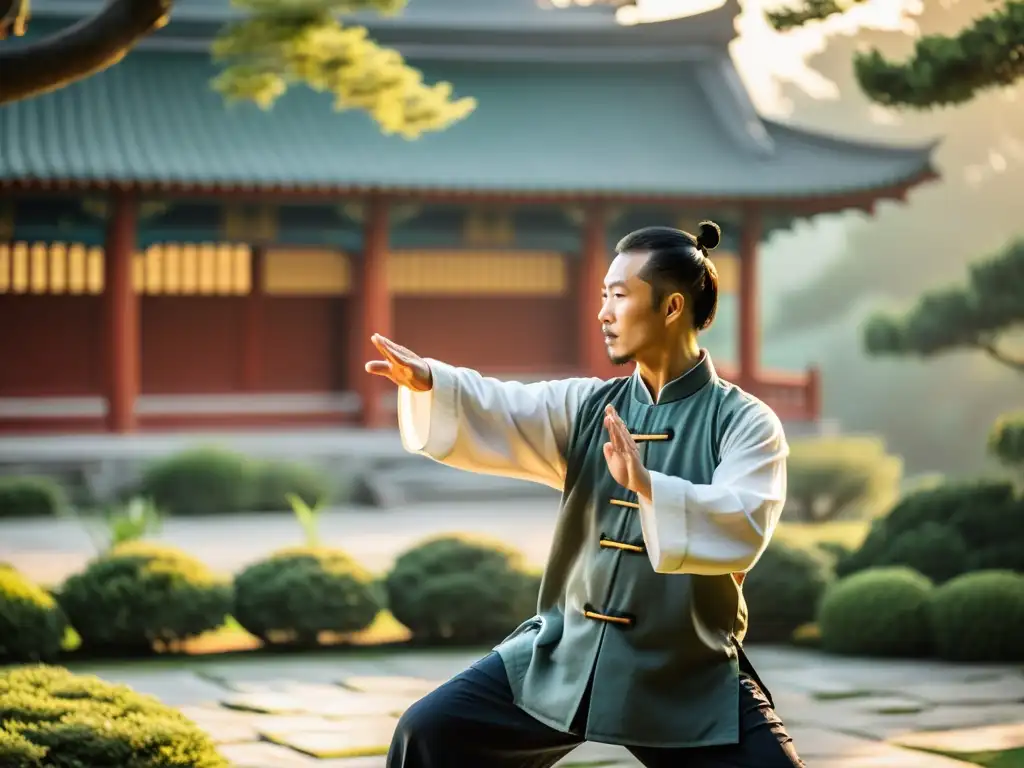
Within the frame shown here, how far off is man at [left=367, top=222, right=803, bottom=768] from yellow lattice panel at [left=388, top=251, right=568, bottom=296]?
615 inches

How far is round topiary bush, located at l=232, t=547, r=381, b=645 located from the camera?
8.56m

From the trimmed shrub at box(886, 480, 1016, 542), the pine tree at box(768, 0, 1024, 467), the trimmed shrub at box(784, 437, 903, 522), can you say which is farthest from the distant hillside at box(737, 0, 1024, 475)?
the trimmed shrub at box(886, 480, 1016, 542)

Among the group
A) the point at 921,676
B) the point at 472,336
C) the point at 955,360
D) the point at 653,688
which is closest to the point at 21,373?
the point at 472,336

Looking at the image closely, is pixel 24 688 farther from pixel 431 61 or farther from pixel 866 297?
pixel 866 297

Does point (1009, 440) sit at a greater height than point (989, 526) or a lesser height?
greater

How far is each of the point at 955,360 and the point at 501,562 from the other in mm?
38817

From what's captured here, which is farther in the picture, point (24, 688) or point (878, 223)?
point (878, 223)

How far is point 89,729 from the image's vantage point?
4672mm

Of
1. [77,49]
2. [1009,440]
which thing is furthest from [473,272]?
[77,49]

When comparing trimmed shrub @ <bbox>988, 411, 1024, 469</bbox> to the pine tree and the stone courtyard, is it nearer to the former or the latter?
the pine tree

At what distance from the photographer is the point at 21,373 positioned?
1827 centimetres

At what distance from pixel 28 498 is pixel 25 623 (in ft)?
26.2

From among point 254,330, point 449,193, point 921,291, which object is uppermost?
point 449,193

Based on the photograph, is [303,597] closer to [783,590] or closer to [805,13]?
[783,590]
